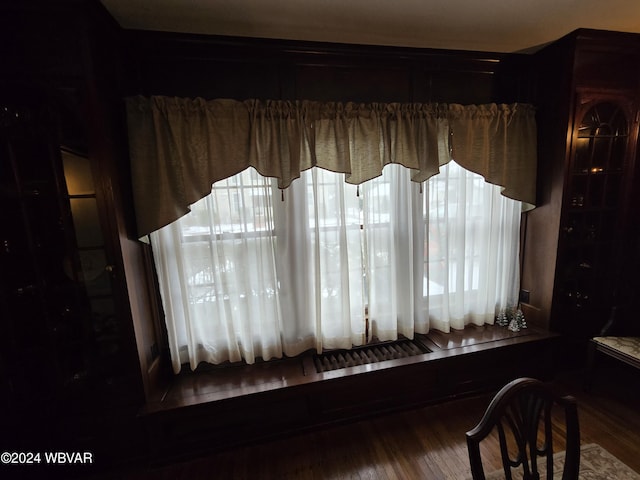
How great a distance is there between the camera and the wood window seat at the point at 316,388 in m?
1.49

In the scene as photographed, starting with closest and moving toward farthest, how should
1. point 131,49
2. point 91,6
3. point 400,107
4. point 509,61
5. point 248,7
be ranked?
1. point 91,6
2. point 248,7
3. point 131,49
4. point 400,107
5. point 509,61

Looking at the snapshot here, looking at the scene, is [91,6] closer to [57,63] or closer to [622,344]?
[57,63]

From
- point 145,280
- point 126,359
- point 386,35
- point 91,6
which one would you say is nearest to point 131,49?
point 91,6

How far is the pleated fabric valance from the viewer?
4.79ft

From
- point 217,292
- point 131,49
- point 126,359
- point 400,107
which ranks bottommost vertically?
point 126,359

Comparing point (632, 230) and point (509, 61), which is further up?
point (509, 61)

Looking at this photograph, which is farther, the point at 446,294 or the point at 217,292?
the point at 446,294

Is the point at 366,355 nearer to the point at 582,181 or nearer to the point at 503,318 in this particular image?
the point at 503,318

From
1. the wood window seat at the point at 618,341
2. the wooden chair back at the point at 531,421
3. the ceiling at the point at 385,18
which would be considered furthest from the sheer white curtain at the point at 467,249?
the wooden chair back at the point at 531,421

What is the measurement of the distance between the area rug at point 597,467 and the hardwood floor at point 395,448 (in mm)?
68

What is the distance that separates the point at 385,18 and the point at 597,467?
8.45 feet

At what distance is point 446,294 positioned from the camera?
2.00m

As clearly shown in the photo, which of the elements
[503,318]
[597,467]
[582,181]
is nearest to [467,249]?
[503,318]

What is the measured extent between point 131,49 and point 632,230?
137 inches
